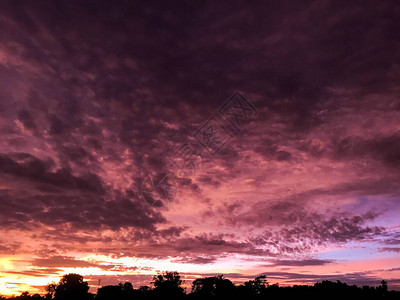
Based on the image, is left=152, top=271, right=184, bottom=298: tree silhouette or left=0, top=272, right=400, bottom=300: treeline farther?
left=152, top=271, right=184, bottom=298: tree silhouette

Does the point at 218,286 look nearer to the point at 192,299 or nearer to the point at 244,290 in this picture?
the point at 244,290

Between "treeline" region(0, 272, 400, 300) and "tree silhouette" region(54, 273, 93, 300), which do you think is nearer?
"treeline" region(0, 272, 400, 300)

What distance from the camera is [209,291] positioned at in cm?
12562

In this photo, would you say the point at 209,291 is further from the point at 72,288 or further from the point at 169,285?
the point at 72,288

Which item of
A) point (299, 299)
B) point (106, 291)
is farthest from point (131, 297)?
point (299, 299)

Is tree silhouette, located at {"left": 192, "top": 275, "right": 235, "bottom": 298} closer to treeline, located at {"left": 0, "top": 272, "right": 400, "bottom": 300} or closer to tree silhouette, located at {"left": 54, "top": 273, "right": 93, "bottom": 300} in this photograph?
treeline, located at {"left": 0, "top": 272, "right": 400, "bottom": 300}

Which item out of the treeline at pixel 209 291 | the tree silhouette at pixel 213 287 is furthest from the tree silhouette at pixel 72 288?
the tree silhouette at pixel 213 287

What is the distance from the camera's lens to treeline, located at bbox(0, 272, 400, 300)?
71.1 metres

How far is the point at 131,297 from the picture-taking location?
345 feet

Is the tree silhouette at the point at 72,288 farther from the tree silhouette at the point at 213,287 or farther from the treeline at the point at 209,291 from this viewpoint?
the tree silhouette at the point at 213,287

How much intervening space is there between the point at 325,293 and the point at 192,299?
42806 millimetres

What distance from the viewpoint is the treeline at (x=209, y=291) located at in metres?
71.1

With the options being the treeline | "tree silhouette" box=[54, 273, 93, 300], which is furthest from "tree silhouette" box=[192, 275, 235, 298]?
"tree silhouette" box=[54, 273, 93, 300]

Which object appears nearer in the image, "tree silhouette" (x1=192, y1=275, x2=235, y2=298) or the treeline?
the treeline
